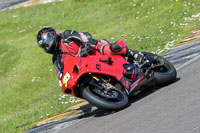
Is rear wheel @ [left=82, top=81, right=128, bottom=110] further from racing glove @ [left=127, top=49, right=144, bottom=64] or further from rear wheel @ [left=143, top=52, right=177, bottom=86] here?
racing glove @ [left=127, top=49, right=144, bottom=64]

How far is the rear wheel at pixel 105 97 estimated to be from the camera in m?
6.68

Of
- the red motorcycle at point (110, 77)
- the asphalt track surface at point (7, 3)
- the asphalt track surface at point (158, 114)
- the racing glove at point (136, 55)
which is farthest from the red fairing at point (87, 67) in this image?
the asphalt track surface at point (7, 3)

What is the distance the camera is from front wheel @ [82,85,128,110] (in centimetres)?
668

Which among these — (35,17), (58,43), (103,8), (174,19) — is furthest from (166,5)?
(58,43)

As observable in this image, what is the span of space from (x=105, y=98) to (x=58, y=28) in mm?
11993

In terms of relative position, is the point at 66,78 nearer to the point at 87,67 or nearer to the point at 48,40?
the point at 87,67

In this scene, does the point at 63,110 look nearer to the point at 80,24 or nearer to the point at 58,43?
the point at 58,43

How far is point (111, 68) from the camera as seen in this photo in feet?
23.8

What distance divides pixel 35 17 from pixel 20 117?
12195 mm

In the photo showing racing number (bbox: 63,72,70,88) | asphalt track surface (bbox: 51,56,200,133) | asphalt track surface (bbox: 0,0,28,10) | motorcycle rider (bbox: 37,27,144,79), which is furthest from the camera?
asphalt track surface (bbox: 0,0,28,10)

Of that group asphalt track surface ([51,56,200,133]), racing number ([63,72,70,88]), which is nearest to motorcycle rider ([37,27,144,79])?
racing number ([63,72,70,88])

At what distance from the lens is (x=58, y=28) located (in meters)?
18.5

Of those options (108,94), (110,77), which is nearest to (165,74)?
(110,77)

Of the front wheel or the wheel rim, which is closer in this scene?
the front wheel
